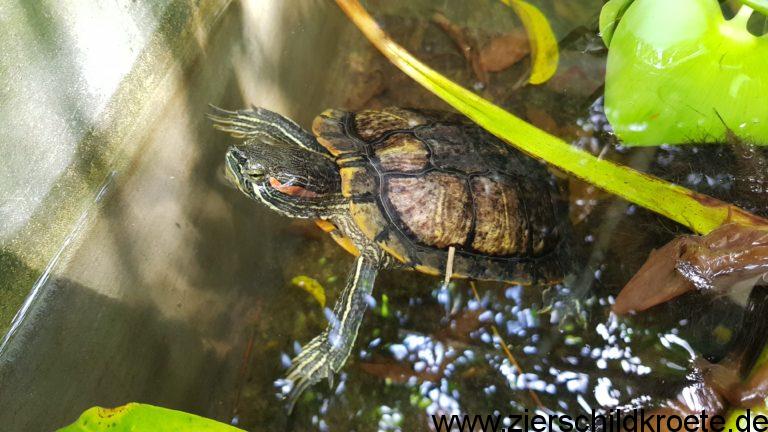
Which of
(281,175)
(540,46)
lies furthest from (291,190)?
(540,46)

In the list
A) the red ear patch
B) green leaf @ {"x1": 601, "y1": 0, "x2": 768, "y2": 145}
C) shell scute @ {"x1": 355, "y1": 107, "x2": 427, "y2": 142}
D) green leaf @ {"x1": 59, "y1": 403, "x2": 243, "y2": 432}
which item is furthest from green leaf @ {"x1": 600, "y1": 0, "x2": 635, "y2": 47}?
green leaf @ {"x1": 59, "y1": 403, "x2": 243, "y2": 432}

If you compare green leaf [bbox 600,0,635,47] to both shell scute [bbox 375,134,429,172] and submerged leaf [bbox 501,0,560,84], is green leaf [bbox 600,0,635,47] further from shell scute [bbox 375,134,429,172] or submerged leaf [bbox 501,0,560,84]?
shell scute [bbox 375,134,429,172]

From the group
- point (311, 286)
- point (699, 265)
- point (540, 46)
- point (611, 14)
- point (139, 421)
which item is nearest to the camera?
point (139, 421)

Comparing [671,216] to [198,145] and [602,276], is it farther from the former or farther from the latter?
[198,145]

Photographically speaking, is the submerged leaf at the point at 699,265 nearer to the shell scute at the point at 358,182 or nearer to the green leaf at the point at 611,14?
the green leaf at the point at 611,14

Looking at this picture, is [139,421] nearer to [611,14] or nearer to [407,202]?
[407,202]

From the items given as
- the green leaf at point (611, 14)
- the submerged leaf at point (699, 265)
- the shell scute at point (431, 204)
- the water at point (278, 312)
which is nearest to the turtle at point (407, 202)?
the shell scute at point (431, 204)

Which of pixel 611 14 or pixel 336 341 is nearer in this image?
pixel 336 341
